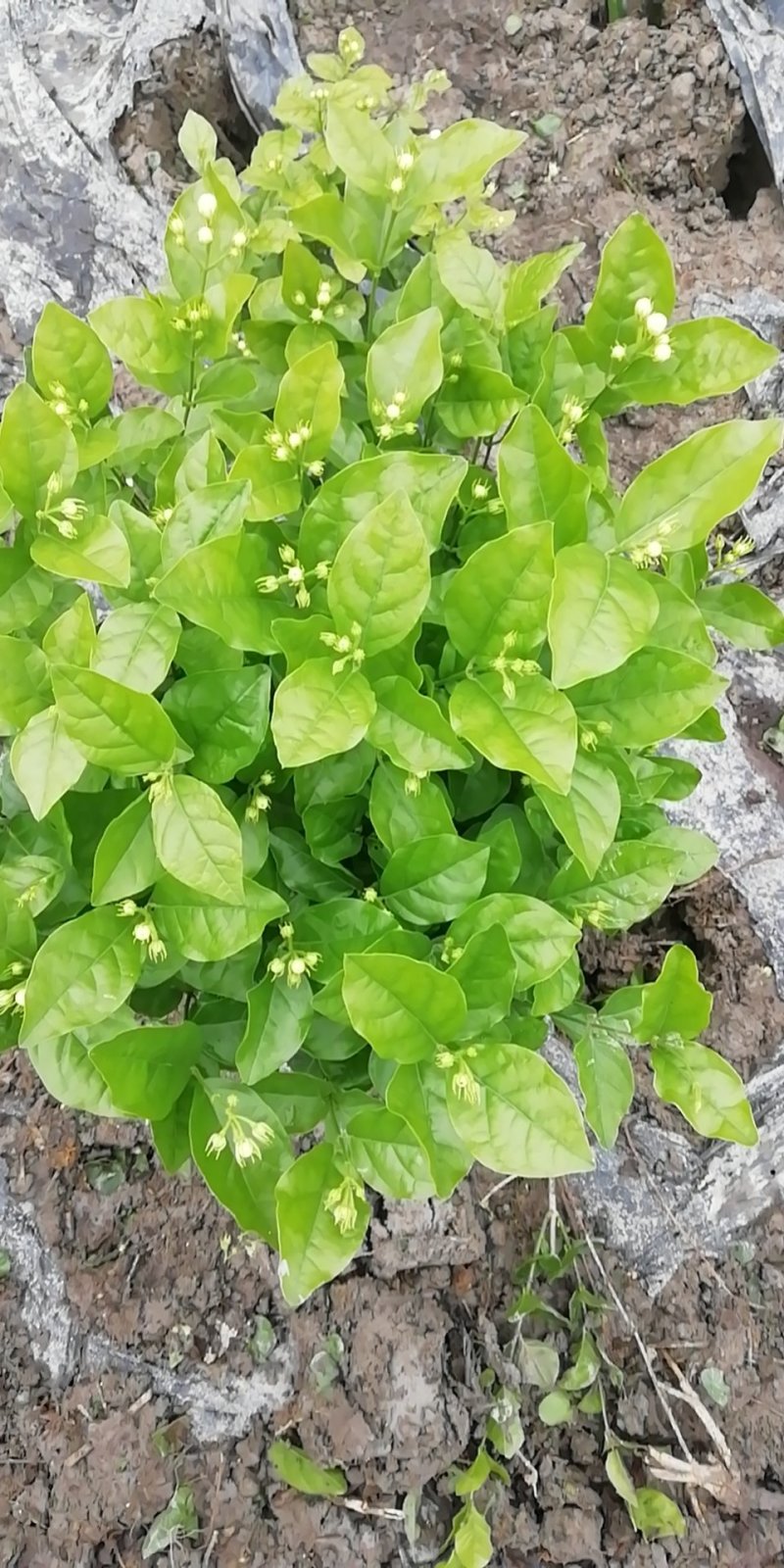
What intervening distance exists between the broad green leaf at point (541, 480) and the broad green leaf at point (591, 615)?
0.08 metres

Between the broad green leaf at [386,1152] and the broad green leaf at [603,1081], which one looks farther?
the broad green leaf at [603,1081]

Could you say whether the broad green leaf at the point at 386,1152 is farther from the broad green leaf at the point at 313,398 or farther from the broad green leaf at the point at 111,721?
the broad green leaf at the point at 313,398

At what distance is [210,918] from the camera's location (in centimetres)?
111

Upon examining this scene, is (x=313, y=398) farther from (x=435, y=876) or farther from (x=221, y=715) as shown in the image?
(x=435, y=876)

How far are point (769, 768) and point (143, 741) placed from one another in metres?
1.52

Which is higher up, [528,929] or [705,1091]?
[528,929]

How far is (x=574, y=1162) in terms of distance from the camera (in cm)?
105

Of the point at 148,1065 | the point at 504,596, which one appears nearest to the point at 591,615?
the point at 504,596

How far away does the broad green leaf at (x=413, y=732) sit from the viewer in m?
1.09

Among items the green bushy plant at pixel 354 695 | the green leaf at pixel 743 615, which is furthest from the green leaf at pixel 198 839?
the green leaf at pixel 743 615

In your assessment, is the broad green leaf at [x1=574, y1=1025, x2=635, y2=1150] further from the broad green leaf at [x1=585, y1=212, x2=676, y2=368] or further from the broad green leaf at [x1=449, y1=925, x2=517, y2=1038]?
the broad green leaf at [x1=585, y1=212, x2=676, y2=368]

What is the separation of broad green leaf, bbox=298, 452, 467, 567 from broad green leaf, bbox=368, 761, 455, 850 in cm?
26

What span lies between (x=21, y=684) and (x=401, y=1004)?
0.51m

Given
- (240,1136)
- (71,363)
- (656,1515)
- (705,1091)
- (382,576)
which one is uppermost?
(71,363)
